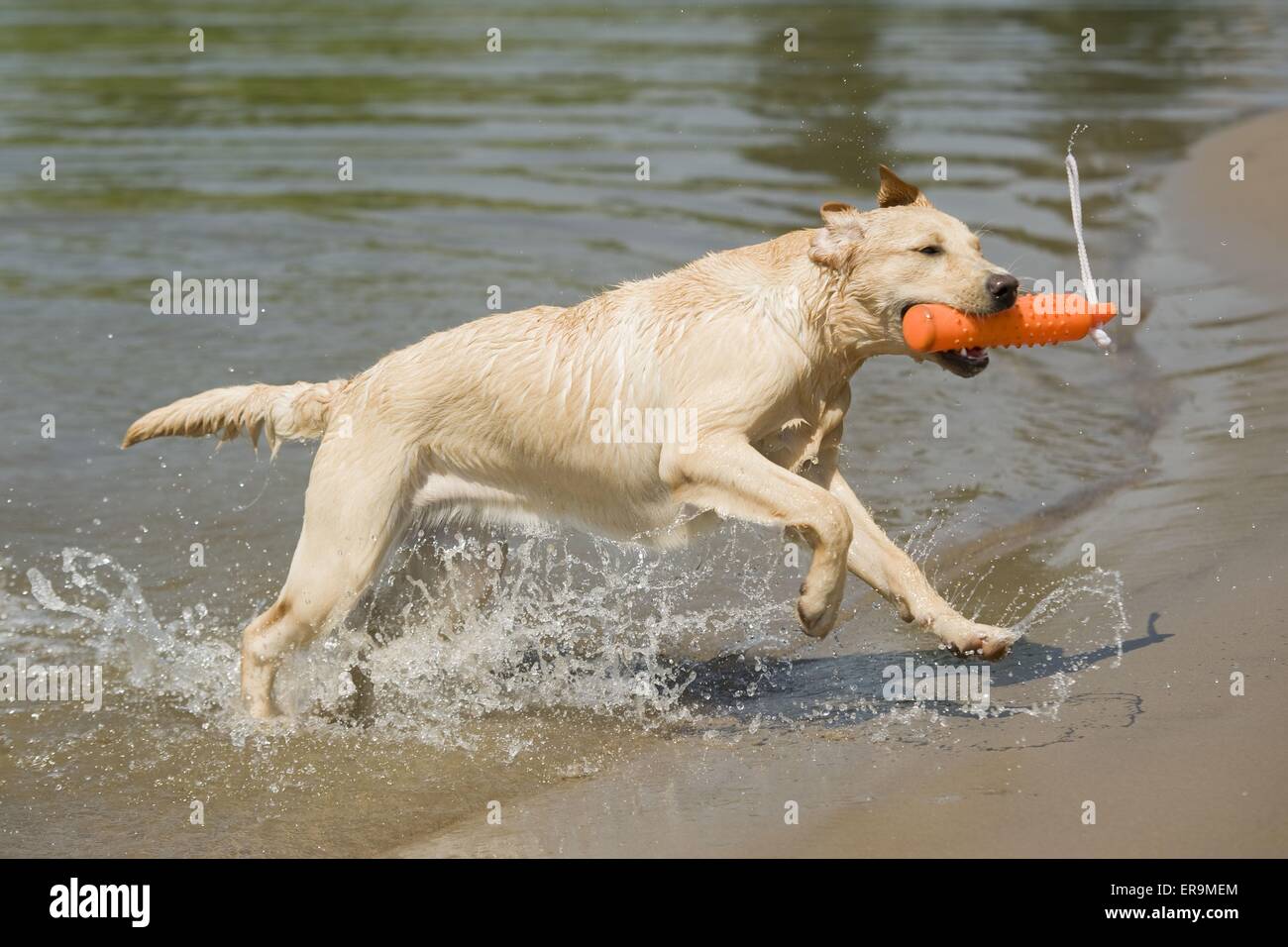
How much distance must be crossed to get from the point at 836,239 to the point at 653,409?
100 centimetres

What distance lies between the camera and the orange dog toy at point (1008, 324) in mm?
6301

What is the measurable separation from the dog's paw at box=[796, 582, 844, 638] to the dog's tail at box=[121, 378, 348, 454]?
7.34ft

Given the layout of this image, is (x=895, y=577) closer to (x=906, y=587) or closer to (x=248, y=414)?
(x=906, y=587)

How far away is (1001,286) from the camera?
20.6 ft

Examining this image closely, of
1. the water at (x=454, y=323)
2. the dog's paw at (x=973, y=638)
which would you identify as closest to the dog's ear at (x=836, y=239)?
the dog's paw at (x=973, y=638)

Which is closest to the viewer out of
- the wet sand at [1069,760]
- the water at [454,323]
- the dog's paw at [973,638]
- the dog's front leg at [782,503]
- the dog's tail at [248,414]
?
the wet sand at [1069,760]

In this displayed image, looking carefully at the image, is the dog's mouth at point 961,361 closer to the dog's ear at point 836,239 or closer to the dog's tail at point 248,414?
the dog's ear at point 836,239

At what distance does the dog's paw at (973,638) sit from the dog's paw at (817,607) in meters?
0.54

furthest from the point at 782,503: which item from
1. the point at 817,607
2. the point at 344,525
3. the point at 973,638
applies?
the point at 344,525

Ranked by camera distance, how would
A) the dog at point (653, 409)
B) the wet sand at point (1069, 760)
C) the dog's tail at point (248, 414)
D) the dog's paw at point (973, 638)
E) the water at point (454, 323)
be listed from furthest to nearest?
the dog's tail at point (248, 414) → the water at point (454, 323) → the dog's paw at point (973, 638) → the dog at point (653, 409) → the wet sand at point (1069, 760)

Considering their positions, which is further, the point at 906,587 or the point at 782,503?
the point at 906,587

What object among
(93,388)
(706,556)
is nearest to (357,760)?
(706,556)

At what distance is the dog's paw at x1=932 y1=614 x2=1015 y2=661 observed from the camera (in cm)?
655
